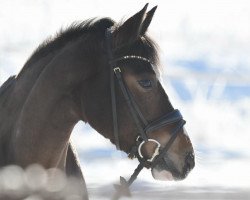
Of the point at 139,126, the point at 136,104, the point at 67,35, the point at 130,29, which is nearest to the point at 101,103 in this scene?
the point at 136,104

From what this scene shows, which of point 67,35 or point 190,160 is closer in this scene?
point 190,160

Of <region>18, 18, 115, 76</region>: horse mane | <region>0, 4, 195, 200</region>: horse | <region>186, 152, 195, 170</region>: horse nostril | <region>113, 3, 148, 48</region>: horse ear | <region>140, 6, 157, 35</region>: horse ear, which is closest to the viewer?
<region>186, 152, 195, 170</region>: horse nostril

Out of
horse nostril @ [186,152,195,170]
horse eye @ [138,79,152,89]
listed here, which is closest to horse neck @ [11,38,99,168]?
horse eye @ [138,79,152,89]

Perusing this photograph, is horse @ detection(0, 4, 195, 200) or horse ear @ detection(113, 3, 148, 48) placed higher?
horse ear @ detection(113, 3, 148, 48)

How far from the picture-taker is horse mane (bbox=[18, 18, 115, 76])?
827 cm

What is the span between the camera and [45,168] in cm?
791

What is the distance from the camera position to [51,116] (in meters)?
7.88

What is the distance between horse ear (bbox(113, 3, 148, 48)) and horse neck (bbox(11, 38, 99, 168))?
47 cm

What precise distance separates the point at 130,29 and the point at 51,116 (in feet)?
→ 4.59

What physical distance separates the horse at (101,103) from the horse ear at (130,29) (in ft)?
0.04

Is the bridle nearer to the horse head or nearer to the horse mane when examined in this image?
the horse head

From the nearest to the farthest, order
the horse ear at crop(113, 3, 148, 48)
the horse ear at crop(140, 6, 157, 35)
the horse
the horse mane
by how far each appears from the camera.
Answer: the horse, the horse ear at crop(113, 3, 148, 48), the horse ear at crop(140, 6, 157, 35), the horse mane

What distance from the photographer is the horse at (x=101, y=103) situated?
7543 mm

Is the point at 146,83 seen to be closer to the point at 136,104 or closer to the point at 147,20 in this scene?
the point at 136,104
